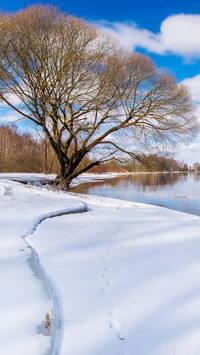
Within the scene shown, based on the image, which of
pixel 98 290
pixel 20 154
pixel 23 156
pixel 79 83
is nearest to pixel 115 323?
pixel 98 290

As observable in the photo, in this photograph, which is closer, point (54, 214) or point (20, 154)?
point (54, 214)

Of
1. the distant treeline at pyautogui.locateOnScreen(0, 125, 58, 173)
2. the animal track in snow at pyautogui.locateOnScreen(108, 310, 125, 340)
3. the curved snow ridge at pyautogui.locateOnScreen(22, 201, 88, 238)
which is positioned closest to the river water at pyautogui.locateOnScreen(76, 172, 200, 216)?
the curved snow ridge at pyautogui.locateOnScreen(22, 201, 88, 238)

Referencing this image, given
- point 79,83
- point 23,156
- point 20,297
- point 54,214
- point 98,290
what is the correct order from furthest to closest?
1. point 23,156
2. point 79,83
3. point 54,214
4. point 98,290
5. point 20,297

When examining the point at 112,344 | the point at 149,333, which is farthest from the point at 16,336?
the point at 149,333

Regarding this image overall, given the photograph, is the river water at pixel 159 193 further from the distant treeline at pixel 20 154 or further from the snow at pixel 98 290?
the distant treeline at pixel 20 154

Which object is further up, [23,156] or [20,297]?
[23,156]

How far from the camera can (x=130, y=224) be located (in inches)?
179

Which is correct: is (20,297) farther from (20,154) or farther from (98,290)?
(20,154)

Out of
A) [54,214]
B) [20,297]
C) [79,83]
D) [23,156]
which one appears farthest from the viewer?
[23,156]

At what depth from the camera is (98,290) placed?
2.07 metres

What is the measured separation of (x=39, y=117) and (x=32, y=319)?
1098 centimetres

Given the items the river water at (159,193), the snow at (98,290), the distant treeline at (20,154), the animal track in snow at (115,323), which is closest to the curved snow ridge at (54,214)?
the snow at (98,290)

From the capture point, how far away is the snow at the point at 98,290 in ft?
4.86

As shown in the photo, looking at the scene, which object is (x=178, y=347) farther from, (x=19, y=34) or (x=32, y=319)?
(x=19, y=34)
